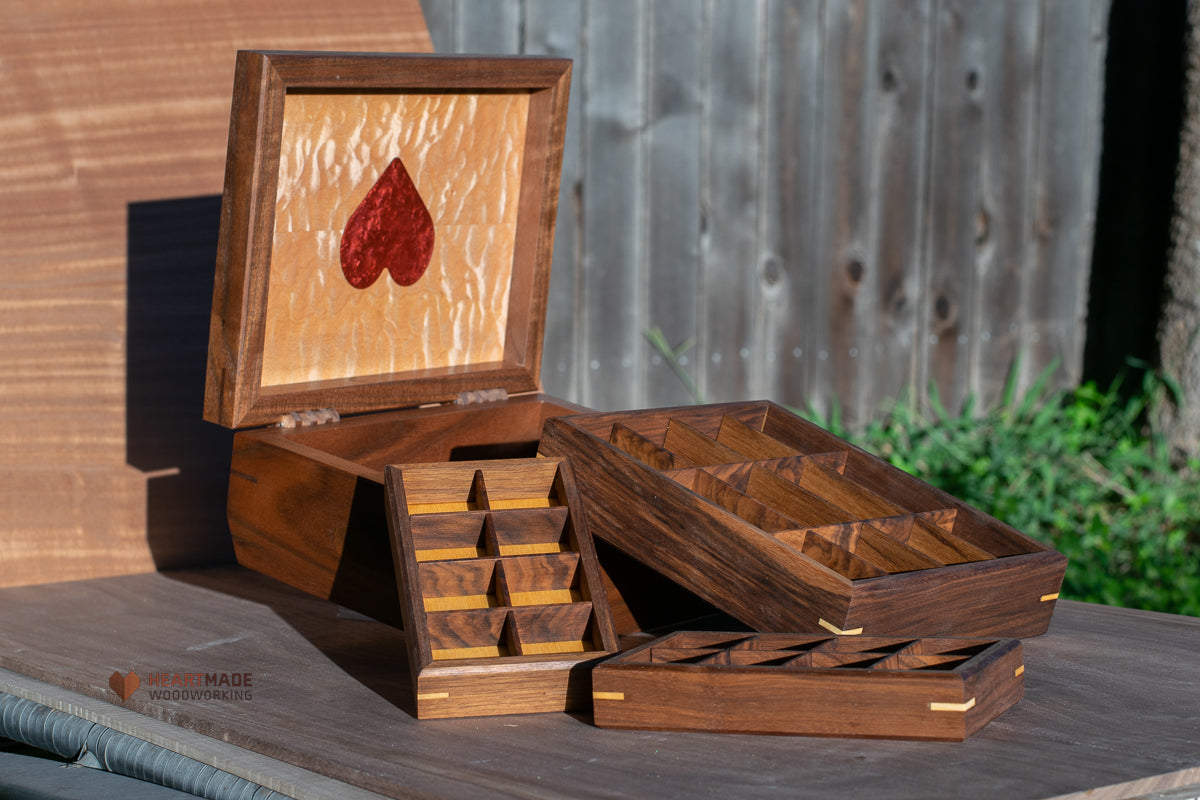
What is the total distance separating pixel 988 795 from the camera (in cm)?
76

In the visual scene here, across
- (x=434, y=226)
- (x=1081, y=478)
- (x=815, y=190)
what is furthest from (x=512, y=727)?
(x=1081, y=478)

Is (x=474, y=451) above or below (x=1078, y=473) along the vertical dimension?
above

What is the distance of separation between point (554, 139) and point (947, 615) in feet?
2.48

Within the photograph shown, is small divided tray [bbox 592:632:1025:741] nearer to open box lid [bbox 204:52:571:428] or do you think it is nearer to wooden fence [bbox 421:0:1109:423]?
open box lid [bbox 204:52:571:428]

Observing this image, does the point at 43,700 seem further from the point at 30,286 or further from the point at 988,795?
the point at 988,795

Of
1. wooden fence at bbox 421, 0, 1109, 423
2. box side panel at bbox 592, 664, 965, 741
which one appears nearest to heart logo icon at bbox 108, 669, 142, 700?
box side panel at bbox 592, 664, 965, 741

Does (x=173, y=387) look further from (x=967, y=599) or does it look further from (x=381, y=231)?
(x=967, y=599)

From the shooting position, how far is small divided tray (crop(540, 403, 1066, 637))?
96 centimetres

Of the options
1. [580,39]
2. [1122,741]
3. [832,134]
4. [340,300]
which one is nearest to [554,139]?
[340,300]

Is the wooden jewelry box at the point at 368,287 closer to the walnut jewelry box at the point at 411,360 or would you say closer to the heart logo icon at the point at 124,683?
the walnut jewelry box at the point at 411,360

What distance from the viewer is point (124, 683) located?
989 millimetres

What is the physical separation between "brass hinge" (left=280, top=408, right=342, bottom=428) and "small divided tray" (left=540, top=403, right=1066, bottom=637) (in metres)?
0.29

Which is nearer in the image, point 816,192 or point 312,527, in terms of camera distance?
point 312,527

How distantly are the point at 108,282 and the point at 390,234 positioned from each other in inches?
13.5
